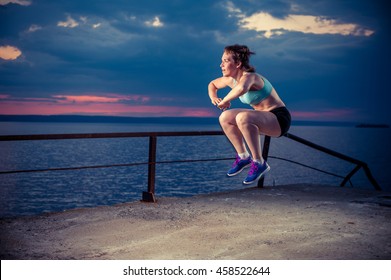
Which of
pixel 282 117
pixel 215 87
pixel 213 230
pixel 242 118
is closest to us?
pixel 242 118

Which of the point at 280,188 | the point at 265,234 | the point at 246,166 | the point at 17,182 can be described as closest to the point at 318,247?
the point at 265,234

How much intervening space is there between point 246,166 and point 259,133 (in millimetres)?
378

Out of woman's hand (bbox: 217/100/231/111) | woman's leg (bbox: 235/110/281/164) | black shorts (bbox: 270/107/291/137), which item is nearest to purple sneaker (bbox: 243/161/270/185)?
woman's leg (bbox: 235/110/281/164)

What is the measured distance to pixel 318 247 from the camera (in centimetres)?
428

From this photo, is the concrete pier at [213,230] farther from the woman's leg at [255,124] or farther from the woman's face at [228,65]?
the woman's face at [228,65]

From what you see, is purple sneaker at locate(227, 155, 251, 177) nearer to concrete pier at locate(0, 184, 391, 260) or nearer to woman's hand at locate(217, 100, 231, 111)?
woman's hand at locate(217, 100, 231, 111)

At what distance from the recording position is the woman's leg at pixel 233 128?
315cm

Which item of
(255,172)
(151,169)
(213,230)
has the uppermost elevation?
(255,172)

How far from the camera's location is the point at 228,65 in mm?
3078

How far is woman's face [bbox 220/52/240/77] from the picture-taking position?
3070mm

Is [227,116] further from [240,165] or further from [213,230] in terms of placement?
[213,230]

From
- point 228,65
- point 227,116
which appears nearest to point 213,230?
point 227,116

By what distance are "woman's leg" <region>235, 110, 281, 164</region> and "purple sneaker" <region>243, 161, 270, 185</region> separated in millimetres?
194

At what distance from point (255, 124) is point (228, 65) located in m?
0.48
